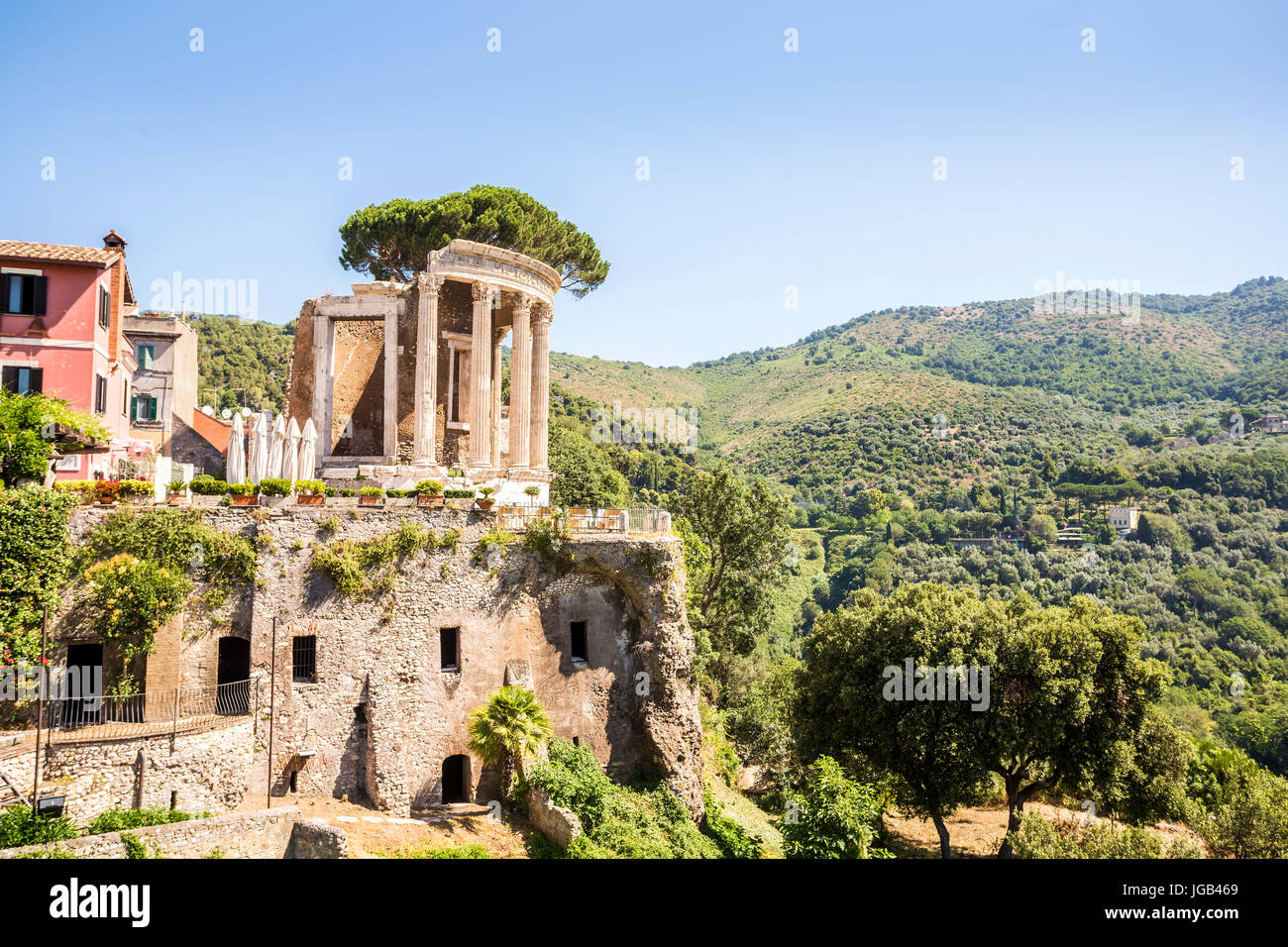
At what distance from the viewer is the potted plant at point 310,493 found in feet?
85.4

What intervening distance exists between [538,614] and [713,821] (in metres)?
9.69

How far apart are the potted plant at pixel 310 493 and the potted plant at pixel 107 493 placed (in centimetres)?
479

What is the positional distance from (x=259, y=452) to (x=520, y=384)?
13.5m

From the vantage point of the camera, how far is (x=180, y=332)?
50625 mm

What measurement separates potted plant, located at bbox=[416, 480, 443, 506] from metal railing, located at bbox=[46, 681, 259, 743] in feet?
24.8

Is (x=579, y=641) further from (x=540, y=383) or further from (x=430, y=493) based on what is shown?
(x=540, y=383)

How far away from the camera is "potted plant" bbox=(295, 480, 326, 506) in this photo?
26.0m

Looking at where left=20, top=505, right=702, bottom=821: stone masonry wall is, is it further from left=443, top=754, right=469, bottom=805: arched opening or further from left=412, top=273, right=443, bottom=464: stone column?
left=412, top=273, right=443, bottom=464: stone column

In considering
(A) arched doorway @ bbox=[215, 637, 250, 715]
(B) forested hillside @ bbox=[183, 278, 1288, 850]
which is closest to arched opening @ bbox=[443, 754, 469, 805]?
(A) arched doorway @ bbox=[215, 637, 250, 715]

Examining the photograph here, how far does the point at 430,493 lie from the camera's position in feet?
91.6

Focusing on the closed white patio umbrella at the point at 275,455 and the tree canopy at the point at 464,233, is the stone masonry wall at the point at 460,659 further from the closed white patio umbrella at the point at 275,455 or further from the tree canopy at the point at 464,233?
the tree canopy at the point at 464,233

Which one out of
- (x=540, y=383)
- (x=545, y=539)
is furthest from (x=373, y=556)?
(x=540, y=383)

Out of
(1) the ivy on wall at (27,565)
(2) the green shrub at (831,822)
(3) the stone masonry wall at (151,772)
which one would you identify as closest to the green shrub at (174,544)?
(1) the ivy on wall at (27,565)
